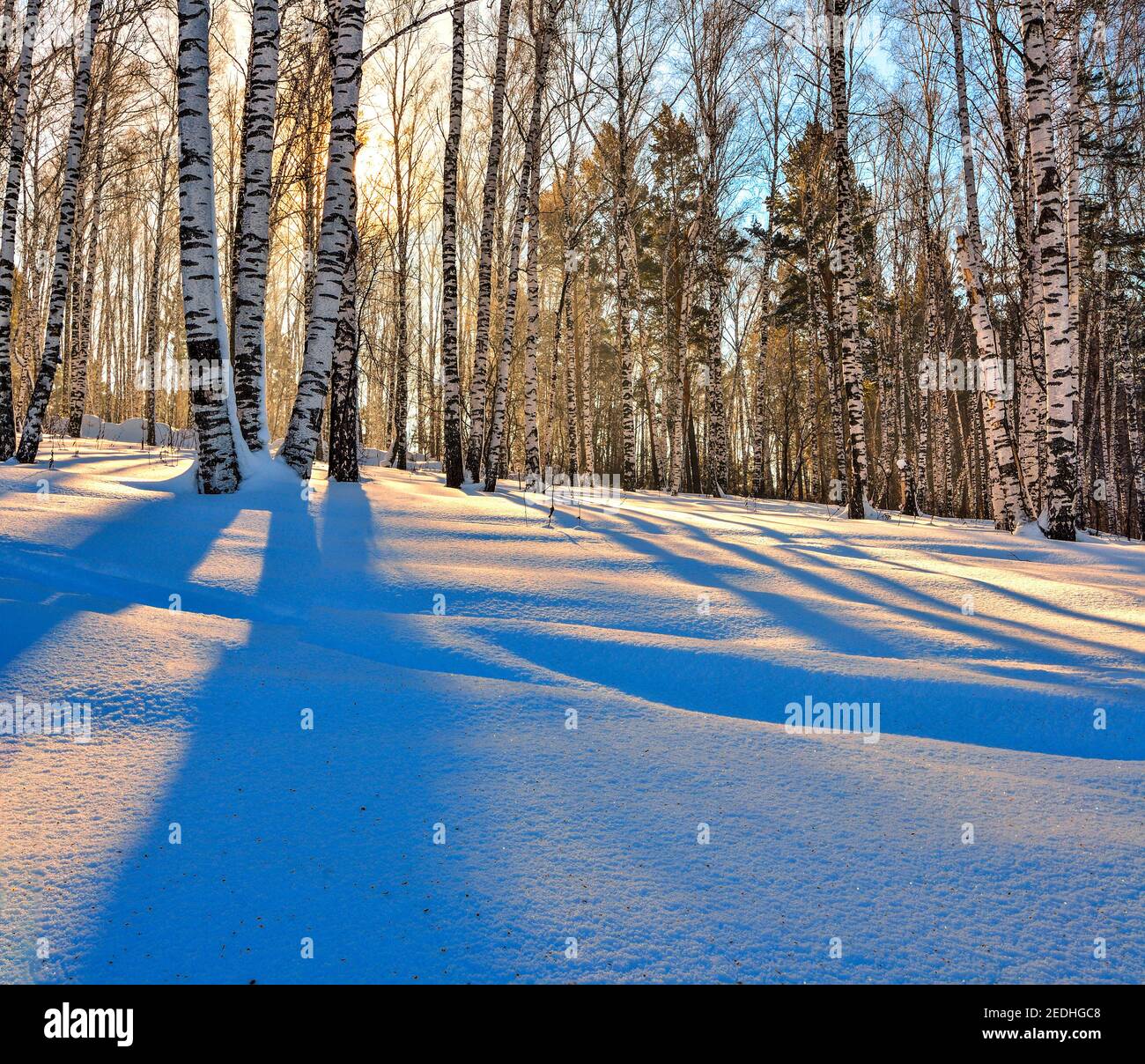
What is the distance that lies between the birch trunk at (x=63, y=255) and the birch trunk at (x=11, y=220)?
0.24 metres

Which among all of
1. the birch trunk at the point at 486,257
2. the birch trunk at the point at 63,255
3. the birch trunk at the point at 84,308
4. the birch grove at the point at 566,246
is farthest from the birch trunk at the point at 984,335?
the birch trunk at the point at 84,308

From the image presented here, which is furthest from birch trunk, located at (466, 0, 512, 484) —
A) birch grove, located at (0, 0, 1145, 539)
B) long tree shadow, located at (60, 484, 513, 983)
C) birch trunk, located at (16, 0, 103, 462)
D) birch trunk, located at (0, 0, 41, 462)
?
long tree shadow, located at (60, 484, 513, 983)

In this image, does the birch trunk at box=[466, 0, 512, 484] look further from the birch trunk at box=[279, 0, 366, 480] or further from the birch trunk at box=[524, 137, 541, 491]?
the birch trunk at box=[279, 0, 366, 480]

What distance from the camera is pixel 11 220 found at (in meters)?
10.3

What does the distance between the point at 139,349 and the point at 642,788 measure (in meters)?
38.5

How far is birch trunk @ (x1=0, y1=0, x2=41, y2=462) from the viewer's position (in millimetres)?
10078

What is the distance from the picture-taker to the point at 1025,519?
10.1 meters

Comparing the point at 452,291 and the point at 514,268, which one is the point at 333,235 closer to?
the point at 452,291

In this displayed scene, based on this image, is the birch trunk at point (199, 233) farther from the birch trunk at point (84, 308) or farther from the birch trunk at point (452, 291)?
the birch trunk at point (84, 308)

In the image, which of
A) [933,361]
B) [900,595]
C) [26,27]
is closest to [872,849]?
[900,595]

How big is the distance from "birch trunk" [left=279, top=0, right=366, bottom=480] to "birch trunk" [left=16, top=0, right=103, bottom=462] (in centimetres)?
567

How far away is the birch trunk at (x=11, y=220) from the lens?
10078mm

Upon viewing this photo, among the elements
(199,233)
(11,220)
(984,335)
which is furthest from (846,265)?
(11,220)

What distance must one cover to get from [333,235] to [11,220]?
666 cm
